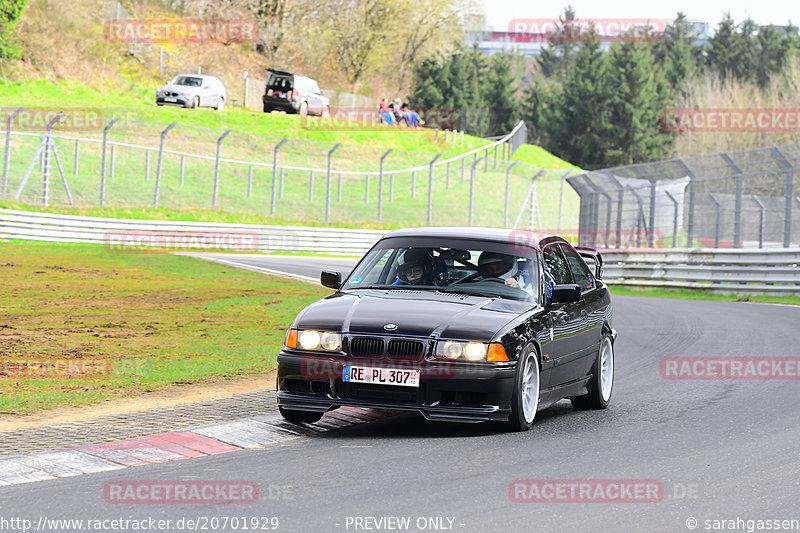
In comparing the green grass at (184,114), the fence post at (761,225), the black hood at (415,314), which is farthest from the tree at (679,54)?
the black hood at (415,314)

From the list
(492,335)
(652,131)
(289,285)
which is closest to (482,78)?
(652,131)

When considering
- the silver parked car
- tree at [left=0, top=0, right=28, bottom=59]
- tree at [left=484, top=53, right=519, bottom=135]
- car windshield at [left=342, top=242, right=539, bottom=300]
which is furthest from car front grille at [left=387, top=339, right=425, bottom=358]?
tree at [left=484, top=53, right=519, bottom=135]

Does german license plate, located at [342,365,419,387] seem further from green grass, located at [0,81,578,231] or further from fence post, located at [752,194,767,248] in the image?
green grass, located at [0,81,578,231]

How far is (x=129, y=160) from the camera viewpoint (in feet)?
133

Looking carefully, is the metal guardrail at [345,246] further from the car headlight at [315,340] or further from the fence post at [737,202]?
the car headlight at [315,340]

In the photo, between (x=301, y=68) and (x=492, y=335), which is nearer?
(x=492, y=335)

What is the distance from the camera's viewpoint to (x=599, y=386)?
966 cm

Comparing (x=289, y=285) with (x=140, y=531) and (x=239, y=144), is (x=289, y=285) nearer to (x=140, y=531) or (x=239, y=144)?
(x=140, y=531)

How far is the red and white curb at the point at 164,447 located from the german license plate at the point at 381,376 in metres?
0.59

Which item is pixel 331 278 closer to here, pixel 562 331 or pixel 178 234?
pixel 562 331

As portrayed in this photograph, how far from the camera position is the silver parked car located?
5266 centimetres

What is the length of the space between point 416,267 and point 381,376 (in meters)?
1.51

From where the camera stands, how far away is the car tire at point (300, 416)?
8.23 metres

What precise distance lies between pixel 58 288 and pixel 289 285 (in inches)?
193
